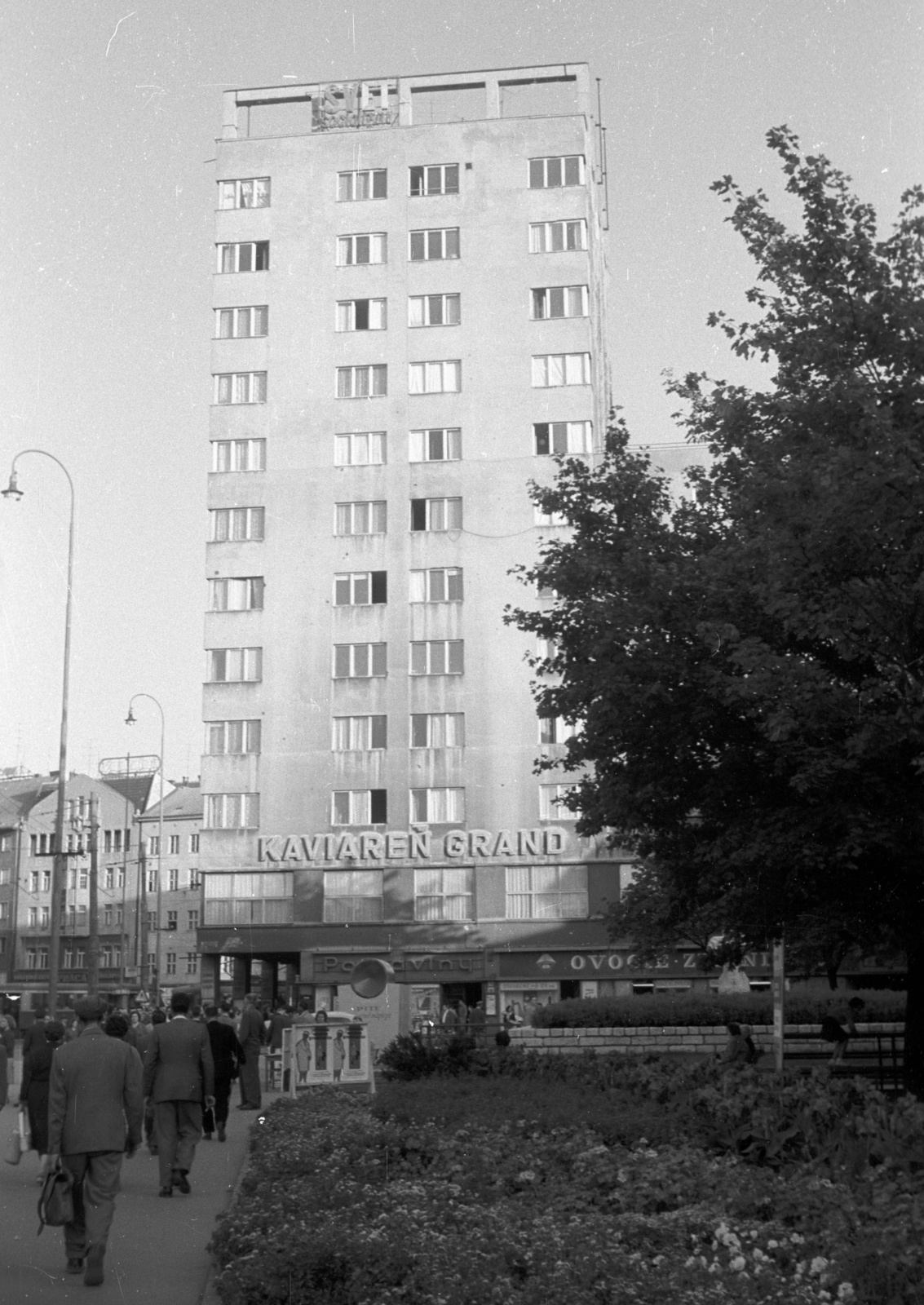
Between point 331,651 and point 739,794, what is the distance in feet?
135

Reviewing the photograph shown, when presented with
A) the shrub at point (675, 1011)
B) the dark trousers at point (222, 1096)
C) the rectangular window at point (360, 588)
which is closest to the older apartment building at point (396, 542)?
the rectangular window at point (360, 588)

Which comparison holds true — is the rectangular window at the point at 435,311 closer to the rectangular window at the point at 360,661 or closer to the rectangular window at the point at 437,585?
the rectangular window at the point at 437,585

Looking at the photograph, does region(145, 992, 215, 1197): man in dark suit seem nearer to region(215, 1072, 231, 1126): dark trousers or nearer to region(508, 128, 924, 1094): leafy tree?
region(215, 1072, 231, 1126): dark trousers

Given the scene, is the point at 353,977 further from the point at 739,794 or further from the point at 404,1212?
the point at 404,1212

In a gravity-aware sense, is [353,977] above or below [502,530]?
below

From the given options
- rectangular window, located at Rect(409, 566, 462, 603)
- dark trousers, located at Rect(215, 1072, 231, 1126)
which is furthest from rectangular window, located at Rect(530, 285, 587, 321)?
dark trousers, located at Rect(215, 1072, 231, 1126)

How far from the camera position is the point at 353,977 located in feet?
→ 79.7

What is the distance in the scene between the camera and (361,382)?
208 ft

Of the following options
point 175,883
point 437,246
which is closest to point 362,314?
point 437,246

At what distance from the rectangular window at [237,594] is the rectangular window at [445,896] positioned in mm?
11854

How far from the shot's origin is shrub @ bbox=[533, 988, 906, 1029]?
29516 mm

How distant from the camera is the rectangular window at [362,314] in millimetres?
63688

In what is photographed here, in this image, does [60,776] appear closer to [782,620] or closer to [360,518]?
[360,518]

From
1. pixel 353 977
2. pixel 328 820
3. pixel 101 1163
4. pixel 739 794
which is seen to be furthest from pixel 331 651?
pixel 101 1163
